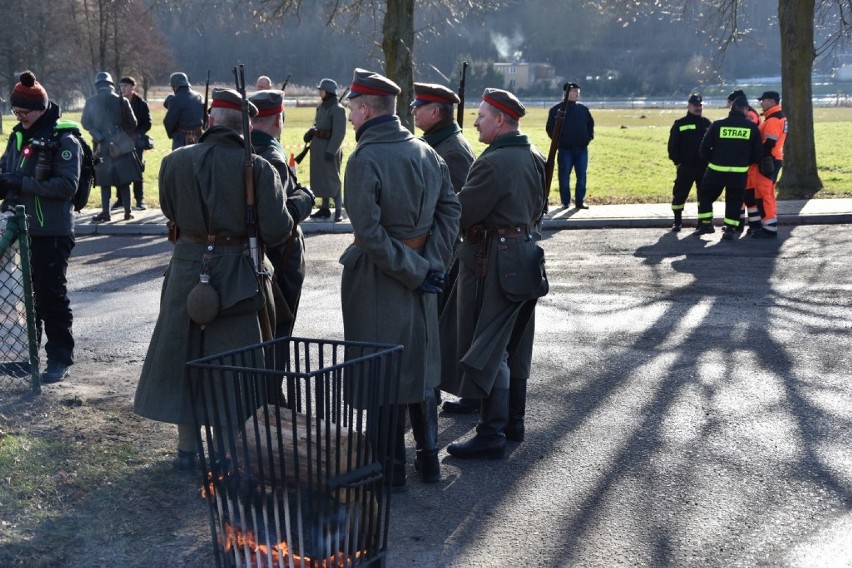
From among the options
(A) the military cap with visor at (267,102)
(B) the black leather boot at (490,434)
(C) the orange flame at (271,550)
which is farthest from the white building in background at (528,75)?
(C) the orange flame at (271,550)

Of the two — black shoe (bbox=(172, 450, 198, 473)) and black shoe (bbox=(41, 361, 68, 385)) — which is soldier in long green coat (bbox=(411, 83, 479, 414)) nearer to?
black shoe (bbox=(172, 450, 198, 473))

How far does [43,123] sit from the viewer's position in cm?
679

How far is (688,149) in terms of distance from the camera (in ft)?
46.9

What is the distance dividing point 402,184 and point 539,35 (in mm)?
106934

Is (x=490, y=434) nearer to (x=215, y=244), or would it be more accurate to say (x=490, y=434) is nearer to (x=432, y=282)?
(x=432, y=282)

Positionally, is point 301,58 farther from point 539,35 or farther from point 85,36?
point 85,36

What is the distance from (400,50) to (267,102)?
37.0 feet

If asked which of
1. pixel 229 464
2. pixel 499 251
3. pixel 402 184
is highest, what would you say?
pixel 402 184

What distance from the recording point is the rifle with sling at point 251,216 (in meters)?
4.66

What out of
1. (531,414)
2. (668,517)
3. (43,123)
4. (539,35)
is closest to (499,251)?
(531,414)

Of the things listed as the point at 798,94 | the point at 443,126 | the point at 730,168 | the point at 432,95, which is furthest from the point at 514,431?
the point at 798,94

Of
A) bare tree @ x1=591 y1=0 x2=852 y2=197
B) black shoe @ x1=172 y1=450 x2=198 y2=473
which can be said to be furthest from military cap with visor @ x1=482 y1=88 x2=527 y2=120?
bare tree @ x1=591 y1=0 x2=852 y2=197

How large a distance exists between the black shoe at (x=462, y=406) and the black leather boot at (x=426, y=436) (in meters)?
1.18

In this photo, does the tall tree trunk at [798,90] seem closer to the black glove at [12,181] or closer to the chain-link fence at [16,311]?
the black glove at [12,181]
